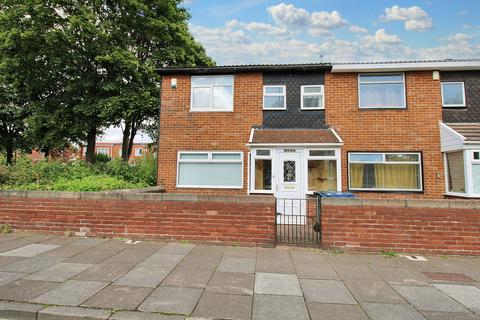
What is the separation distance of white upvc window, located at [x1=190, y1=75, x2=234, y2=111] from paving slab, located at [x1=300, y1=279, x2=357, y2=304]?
7.67m

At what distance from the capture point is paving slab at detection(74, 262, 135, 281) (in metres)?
4.29

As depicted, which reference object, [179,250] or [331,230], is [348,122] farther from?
[179,250]

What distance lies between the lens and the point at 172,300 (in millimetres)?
3594

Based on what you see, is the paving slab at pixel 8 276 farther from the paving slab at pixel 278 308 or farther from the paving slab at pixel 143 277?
the paving slab at pixel 278 308

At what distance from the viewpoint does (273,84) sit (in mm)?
10742

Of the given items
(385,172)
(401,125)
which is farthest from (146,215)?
(401,125)

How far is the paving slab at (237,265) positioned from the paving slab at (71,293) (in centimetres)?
185

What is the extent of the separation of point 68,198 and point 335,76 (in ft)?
30.7

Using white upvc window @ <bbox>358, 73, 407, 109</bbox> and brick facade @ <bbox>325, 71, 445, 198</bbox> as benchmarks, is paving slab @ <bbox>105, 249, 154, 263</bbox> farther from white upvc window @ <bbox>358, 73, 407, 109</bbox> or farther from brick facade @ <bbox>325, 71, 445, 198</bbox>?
→ white upvc window @ <bbox>358, 73, 407, 109</bbox>

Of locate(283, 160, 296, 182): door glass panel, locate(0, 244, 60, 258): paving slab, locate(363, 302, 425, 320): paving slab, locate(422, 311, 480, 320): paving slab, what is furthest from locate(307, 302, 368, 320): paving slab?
locate(283, 160, 296, 182): door glass panel

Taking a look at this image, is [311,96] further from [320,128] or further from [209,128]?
[209,128]

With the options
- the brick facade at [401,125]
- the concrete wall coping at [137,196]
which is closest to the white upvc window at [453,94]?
the brick facade at [401,125]

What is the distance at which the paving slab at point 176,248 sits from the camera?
5725 mm

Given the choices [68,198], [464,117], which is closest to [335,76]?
[464,117]
